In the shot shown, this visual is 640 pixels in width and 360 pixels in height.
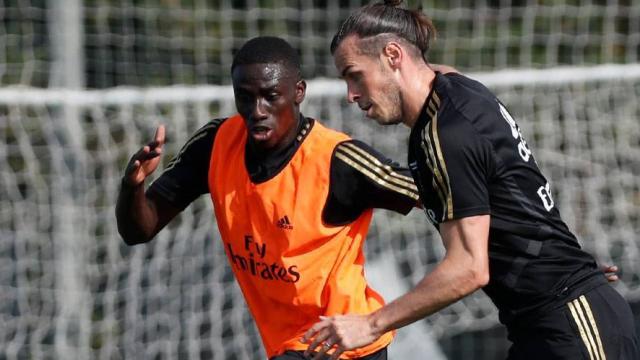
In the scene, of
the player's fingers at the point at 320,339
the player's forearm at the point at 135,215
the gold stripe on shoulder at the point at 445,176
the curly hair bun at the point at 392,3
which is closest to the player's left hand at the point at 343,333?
the player's fingers at the point at 320,339

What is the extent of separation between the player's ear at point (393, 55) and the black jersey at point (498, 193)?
0.47 ft

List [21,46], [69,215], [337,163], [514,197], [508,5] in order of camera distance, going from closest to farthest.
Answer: [514,197] < [337,163] < [69,215] < [21,46] < [508,5]

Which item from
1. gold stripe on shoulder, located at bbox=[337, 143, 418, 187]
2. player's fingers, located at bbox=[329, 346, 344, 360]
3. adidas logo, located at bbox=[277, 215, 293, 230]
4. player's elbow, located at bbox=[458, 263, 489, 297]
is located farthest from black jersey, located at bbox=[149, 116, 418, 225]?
player's elbow, located at bbox=[458, 263, 489, 297]

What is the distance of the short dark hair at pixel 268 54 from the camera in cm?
491

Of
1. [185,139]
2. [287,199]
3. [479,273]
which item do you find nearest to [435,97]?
[479,273]

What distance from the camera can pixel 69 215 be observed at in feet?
22.3

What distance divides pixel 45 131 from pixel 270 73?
2.33m

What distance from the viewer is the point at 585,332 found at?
4.11 metres

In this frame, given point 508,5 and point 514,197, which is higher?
point 508,5

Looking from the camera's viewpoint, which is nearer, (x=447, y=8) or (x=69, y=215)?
(x=69, y=215)

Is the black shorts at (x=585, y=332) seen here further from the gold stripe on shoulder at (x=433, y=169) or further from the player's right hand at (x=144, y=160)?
the player's right hand at (x=144, y=160)

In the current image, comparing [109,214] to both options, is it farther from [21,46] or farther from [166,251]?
[21,46]

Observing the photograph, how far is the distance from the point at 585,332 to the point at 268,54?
1621 millimetres

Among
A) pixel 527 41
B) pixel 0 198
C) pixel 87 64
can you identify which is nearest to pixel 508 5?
pixel 527 41
